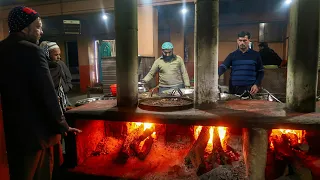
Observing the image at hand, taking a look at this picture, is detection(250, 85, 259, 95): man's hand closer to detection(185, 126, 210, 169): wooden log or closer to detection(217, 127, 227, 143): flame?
detection(217, 127, 227, 143): flame

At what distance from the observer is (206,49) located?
356 cm

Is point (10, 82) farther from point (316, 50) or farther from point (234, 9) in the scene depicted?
point (234, 9)

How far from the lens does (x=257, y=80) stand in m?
5.54

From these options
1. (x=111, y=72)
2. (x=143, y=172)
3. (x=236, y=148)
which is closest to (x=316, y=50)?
(x=236, y=148)

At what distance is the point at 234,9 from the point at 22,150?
12.7m

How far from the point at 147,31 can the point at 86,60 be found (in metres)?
6.77

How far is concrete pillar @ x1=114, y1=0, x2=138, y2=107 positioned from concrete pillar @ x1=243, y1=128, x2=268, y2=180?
1.95m

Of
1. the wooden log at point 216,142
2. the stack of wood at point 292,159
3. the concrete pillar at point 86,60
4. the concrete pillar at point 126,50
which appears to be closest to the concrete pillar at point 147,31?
the concrete pillar at point 126,50

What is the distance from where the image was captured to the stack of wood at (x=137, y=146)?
167 inches

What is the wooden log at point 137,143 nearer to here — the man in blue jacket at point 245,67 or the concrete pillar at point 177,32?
the man in blue jacket at point 245,67

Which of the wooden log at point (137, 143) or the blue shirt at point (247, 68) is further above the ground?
the blue shirt at point (247, 68)

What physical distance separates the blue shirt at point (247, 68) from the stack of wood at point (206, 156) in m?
1.97

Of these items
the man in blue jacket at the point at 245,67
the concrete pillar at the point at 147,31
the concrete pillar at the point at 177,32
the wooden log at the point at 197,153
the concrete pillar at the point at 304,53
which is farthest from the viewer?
the concrete pillar at the point at 177,32

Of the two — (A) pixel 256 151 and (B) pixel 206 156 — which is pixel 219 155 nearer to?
(B) pixel 206 156
